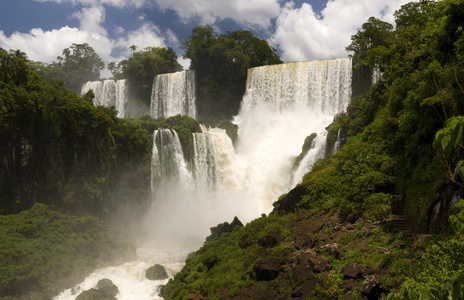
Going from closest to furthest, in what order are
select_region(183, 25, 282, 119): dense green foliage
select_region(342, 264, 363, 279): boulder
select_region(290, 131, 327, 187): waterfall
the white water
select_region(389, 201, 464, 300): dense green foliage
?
1. select_region(389, 201, 464, 300): dense green foliage
2. select_region(342, 264, 363, 279): boulder
3. select_region(290, 131, 327, 187): waterfall
4. the white water
5. select_region(183, 25, 282, 119): dense green foliage

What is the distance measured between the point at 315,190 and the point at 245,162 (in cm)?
2005

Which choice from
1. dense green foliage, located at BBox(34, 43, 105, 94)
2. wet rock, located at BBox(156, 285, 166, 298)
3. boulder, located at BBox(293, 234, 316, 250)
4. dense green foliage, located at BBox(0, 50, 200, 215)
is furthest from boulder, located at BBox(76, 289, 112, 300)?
dense green foliage, located at BBox(34, 43, 105, 94)

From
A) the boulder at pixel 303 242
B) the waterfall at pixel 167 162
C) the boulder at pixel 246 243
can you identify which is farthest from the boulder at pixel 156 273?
the boulder at pixel 303 242

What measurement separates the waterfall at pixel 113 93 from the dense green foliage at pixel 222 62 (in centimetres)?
1047

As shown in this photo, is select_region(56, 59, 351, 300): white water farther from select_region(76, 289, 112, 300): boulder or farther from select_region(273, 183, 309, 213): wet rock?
select_region(273, 183, 309, 213): wet rock

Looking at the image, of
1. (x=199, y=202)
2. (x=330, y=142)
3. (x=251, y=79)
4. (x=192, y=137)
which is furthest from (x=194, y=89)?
(x=330, y=142)

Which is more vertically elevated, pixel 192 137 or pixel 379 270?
pixel 192 137

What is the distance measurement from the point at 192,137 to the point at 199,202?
5806 millimetres

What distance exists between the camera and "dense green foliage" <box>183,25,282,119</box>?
41416 millimetres

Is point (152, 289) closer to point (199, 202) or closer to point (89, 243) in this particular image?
point (89, 243)

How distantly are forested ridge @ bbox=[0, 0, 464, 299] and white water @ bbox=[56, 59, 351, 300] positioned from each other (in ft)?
5.03

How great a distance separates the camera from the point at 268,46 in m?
44.6

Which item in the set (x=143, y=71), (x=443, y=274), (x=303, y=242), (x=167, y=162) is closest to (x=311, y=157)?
(x=167, y=162)

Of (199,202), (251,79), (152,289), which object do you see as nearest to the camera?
(152,289)
